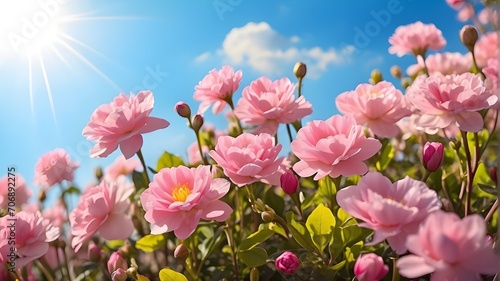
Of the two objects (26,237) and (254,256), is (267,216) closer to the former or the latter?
(254,256)

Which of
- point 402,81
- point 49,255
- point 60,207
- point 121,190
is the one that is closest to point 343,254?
point 121,190

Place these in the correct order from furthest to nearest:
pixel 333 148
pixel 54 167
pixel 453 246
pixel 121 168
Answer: pixel 121 168, pixel 54 167, pixel 333 148, pixel 453 246

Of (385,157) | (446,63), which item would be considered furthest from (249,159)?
(446,63)

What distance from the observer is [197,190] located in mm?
744

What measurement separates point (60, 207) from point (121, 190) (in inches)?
31.7

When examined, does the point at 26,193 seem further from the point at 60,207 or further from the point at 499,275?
the point at 499,275

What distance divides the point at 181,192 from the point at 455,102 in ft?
1.39

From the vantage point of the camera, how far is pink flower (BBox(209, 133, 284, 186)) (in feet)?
2.47

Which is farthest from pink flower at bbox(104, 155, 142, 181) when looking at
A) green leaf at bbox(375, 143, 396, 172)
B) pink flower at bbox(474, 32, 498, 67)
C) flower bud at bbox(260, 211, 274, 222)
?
pink flower at bbox(474, 32, 498, 67)

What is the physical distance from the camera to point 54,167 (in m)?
1.09

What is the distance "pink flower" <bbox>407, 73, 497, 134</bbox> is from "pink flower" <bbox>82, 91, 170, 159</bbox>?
412 mm

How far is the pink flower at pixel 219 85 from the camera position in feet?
3.28

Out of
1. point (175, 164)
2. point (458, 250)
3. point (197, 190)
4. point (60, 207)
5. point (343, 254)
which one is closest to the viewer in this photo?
point (458, 250)

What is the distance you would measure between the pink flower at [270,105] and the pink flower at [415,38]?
44 centimetres
